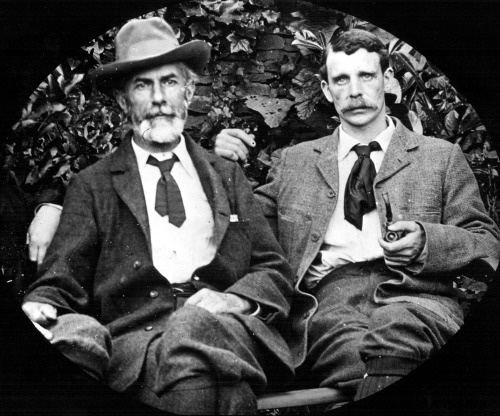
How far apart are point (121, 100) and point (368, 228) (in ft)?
4.44

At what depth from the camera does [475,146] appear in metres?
5.27

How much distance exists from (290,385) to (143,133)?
4.58ft

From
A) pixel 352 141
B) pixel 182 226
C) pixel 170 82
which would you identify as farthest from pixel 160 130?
pixel 352 141

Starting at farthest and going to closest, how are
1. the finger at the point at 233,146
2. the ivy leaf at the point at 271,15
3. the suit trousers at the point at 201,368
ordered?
the ivy leaf at the point at 271,15, the finger at the point at 233,146, the suit trousers at the point at 201,368

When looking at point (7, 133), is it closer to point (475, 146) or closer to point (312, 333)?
point (312, 333)

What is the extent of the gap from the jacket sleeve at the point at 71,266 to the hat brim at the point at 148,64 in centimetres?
62

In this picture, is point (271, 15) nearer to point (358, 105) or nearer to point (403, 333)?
point (358, 105)

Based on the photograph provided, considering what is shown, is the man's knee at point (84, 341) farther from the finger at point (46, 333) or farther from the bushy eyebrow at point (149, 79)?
the bushy eyebrow at point (149, 79)

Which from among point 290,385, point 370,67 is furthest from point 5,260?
point 370,67

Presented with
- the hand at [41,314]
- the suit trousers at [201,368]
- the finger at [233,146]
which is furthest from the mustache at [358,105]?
the hand at [41,314]

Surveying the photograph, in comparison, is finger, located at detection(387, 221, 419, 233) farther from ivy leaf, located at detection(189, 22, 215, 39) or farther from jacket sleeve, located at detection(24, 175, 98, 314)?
jacket sleeve, located at detection(24, 175, 98, 314)

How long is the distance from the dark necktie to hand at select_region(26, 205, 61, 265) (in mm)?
1401

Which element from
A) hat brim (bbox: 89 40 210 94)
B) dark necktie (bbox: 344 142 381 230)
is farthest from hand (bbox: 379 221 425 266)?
hat brim (bbox: 89 40 210 94)

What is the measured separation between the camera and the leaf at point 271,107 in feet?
17.1
